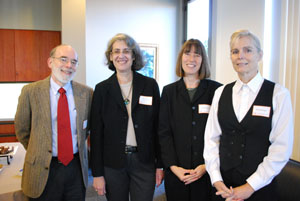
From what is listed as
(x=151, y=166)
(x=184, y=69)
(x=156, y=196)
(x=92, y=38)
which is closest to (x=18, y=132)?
(x=151, y=166)

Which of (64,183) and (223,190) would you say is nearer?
(223,190)

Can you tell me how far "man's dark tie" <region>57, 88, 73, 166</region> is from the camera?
183 centimetres

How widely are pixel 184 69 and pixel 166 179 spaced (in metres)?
0.82

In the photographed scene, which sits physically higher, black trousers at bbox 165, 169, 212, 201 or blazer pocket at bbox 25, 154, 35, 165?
blazer pocket at bbox 25, 154, 35, 165

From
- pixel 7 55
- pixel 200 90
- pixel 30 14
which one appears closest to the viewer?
pixel 200 90

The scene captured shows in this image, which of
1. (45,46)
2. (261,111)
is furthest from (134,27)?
(261,111)

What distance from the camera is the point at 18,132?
1959 millimetres

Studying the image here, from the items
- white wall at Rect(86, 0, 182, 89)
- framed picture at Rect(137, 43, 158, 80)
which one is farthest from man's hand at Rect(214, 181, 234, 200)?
framed picture at Rect(137, 43, 158, 80)

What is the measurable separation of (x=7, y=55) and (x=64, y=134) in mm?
4199

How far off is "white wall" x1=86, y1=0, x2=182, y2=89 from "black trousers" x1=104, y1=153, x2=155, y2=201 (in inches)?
132

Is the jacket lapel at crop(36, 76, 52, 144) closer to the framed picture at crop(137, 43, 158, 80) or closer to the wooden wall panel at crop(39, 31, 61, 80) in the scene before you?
the framed picture at crop(137, 43, 158, 80)

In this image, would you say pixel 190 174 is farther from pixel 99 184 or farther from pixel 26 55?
pixel 26 55

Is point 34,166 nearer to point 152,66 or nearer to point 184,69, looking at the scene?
point 184,69

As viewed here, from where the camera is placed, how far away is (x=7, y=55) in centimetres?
515
